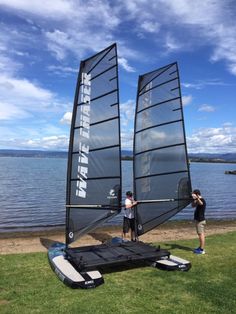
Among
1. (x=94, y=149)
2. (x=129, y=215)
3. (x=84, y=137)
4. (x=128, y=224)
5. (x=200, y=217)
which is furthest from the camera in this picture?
(x=128, y=224)

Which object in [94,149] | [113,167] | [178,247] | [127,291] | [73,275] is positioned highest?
[94,149]

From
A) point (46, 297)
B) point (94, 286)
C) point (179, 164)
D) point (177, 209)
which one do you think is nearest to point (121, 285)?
point (94, 286)

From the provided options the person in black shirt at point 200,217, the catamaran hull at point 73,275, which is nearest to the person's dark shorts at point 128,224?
the person in black shirt at point 200,217

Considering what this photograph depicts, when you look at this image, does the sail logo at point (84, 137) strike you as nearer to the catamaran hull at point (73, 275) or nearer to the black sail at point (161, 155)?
the catamaran hull at point (73, 275)

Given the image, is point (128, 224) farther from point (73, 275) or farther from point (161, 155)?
point (73, 275)

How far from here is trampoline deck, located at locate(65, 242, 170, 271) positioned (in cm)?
791

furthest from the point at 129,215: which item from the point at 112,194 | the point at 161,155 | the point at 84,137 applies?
the point at 84,137

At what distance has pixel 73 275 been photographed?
746 cm

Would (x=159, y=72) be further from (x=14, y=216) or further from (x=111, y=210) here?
(x=14, y=216)

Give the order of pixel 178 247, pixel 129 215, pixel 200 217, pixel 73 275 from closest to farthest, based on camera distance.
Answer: pixel 73 275 < pixel 200 217 < pixel 129 215 < pixel 178 247

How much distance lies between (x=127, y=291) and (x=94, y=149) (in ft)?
11.8

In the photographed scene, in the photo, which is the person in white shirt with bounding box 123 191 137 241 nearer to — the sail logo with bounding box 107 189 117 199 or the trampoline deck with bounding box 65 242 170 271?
the sail logo with bounding box 107 189 117 199

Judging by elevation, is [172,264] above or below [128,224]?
below

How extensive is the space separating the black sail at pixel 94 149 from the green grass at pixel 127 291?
4.93 ft
